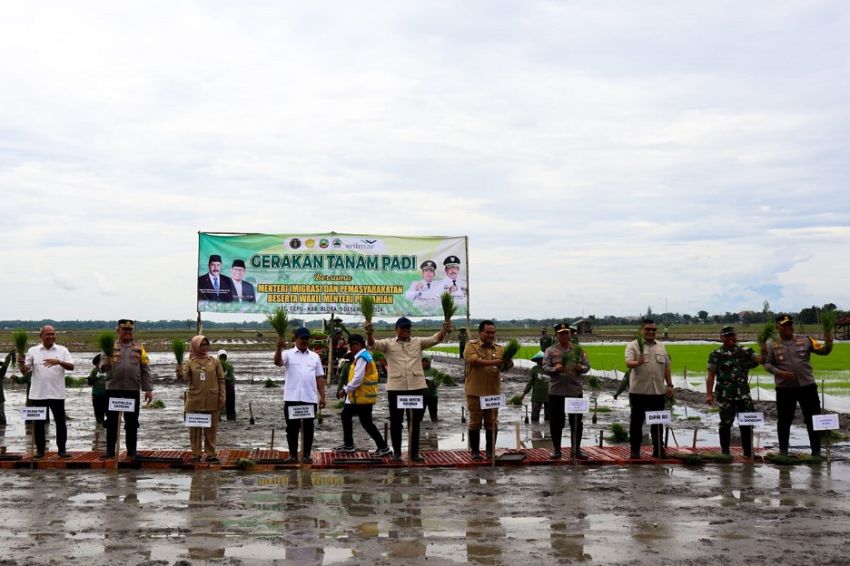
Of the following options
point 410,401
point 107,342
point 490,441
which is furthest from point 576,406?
point 107,342

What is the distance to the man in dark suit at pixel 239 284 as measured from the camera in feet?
65.6

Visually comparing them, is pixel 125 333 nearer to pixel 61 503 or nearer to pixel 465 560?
pixel 61 503

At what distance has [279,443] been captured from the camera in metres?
14.3

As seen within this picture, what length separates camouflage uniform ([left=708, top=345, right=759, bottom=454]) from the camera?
37.7 ft

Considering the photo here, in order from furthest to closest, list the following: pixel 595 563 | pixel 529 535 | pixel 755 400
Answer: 1. pixel 755 400
2. pixel 529 535
3. pixel 595 563

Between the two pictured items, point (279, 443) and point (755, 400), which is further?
point (755, 400)

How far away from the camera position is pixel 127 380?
11.5 m

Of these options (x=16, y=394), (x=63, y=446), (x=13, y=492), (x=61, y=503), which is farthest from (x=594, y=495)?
(x=16, y=394)

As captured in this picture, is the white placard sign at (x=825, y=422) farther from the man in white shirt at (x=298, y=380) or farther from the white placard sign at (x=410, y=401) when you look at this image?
the man in white shirt at (x=298, y=380)

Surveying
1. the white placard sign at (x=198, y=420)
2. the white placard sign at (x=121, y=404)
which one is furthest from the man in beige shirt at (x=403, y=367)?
the white placard sign at (x=121, y=404)

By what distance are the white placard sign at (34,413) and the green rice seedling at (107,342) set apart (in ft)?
3.41

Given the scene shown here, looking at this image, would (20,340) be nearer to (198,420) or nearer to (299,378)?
(198,420)

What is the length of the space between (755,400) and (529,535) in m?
14.7

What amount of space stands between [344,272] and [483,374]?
965 cm
